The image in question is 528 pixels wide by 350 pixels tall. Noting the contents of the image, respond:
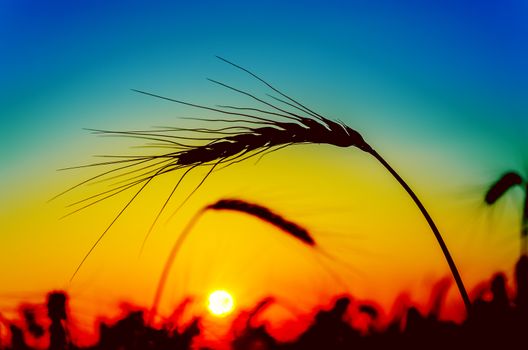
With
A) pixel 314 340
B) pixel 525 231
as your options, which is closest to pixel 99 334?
pixel 314 340

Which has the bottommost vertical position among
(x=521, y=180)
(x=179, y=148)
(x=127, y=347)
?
(x=521, y=180)

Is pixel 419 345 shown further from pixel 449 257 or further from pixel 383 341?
pixel 449 257

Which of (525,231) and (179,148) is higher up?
(179,148)

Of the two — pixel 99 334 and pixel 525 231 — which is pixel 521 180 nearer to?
pixel 525 231

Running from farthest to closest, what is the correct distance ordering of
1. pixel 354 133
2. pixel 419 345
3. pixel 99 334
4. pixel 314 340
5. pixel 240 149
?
1. pixel 99 334
2. pixel 314 340
3. pixel 419 345
4. pixel 354 133
5. pixel 240 149

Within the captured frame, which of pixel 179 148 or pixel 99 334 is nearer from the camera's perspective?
pixel 179 148

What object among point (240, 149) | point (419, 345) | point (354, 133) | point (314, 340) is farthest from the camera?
point (314, 340)
